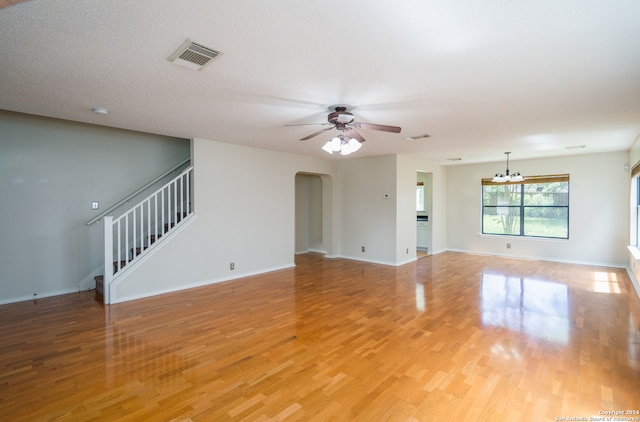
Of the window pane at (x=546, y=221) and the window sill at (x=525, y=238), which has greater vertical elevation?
the window pane at (x=546, y=221)

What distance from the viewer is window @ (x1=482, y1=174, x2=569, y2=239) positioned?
7359 millimetres

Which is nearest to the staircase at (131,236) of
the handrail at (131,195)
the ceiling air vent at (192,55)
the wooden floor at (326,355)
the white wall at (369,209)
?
the handrail at (131,195)

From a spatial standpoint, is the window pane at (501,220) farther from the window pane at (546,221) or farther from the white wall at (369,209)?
the white wall at (369,209)

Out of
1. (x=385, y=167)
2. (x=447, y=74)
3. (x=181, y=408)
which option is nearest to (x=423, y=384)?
(x=181, y=408)

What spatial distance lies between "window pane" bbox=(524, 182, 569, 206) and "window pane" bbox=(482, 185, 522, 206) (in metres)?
0.22

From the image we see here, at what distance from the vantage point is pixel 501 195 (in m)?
8.23

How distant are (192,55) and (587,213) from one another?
8378mm

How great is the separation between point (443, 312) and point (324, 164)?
15.0ft

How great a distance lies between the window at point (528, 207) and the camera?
7359 millimetres

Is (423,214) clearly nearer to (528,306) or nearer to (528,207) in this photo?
(528,207)

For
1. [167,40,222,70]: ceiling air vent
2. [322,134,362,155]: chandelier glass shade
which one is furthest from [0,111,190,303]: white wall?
[322,134,362,155]: chandelier glass shade

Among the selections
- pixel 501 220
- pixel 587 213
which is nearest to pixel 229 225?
pixel 501 220

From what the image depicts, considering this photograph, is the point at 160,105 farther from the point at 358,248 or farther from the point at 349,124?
the point at 358,248

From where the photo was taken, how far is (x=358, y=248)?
7652 millimetres
